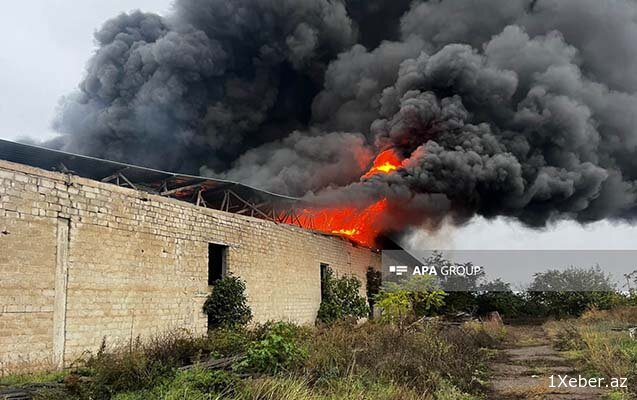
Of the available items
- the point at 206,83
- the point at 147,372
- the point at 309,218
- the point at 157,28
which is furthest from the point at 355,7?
the point at 147,372

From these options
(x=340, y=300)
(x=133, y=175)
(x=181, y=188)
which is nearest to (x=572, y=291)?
(x=340, y=300)

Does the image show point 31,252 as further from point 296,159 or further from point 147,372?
point 296,159

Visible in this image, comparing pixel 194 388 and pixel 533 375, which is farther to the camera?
pixel 533 375

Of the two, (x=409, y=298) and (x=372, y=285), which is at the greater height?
(x=372, y=285)

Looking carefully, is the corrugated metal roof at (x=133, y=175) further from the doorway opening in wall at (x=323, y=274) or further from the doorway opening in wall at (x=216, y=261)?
the doorway opening in wall at (x=323, y=274)

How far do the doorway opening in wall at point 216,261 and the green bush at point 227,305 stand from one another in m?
0.58

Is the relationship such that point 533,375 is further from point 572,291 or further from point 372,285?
point 572,291

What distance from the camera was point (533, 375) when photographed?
9922mm

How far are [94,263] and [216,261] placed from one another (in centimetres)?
490

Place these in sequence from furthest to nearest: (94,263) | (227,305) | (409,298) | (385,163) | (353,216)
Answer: (353,216) < (385,163) < (409,298) < (227,305) < (94,263)

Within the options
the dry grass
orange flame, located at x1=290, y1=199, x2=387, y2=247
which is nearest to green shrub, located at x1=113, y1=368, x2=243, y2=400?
the dry grass

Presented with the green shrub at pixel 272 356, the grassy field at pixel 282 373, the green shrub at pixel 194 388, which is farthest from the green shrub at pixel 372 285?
the green shrub at pixel 194 388

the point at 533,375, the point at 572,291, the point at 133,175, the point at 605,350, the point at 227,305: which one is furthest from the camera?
the point at 572,291

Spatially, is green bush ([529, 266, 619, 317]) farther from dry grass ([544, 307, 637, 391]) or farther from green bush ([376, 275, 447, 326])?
green bush ([376, 275, 447, 326])
